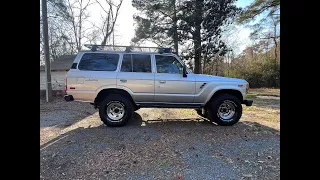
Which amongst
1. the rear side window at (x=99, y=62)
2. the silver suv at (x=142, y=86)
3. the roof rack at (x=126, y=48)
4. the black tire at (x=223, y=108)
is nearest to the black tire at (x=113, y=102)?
the silver suv at (x=142, y=86)

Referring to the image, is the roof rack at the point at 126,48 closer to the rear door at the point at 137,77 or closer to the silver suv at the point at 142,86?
the silver suv at the point at 142,86

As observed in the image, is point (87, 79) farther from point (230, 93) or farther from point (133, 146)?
point (230, 93)

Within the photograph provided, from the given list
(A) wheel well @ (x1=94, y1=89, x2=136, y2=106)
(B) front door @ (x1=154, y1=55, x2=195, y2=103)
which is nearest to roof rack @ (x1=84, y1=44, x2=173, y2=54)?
(B) front door @ (x1=154, y1=55, x2=195, y2=103)

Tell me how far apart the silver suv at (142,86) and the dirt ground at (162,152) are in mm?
467

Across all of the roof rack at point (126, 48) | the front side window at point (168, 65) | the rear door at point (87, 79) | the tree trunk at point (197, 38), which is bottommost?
the rear door at point (87, 79)

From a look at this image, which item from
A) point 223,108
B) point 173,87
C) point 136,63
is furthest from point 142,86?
point 223,108

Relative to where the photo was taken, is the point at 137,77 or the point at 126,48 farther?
the point at 126,48

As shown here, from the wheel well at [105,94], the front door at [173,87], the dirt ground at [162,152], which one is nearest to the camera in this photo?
the dirt ground at [162,152]

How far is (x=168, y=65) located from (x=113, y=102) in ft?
5.67

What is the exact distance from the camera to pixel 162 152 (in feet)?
13.2

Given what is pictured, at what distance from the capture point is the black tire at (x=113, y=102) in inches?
224

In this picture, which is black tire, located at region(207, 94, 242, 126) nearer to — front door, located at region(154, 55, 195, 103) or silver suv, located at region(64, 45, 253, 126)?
silver suv, located at region(64, 45, 253, 126)

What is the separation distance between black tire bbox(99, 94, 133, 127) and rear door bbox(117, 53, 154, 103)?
280 millimetres
